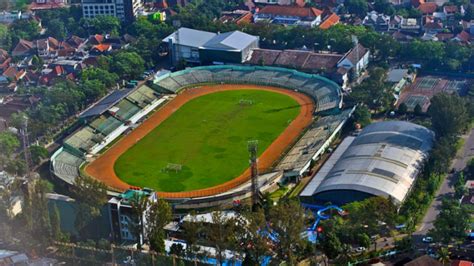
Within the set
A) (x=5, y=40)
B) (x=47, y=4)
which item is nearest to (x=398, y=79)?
(x=5, y=40)

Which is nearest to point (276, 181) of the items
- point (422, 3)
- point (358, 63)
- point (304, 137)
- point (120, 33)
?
point (304, 137)

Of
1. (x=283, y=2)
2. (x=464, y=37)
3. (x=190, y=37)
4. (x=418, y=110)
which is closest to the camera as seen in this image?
(x=418, y=110)

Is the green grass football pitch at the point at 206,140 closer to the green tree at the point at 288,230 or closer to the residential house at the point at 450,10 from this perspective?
the green tree at the point at 288,230

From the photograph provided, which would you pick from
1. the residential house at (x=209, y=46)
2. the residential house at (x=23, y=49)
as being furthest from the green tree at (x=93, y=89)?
the residential house at (x=23, y=49)

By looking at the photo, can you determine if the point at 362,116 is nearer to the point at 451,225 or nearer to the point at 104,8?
the point at 451,225

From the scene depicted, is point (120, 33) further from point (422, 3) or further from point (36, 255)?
point (36, 255)

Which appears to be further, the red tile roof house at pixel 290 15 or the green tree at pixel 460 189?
the red tile roof house at pixel 290 15
